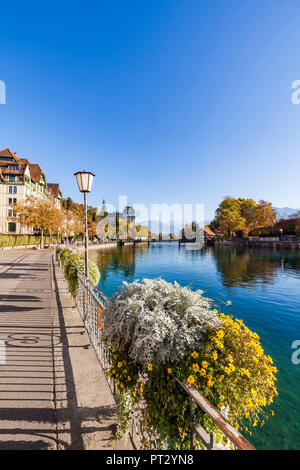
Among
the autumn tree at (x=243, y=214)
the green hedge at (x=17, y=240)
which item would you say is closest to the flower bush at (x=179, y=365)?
the green hedge at (x=17, y=240)

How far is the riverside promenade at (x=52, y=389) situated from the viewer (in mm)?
2215

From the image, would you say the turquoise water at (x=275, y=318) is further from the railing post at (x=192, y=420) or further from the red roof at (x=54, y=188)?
the red roof at (x=54, y=188)

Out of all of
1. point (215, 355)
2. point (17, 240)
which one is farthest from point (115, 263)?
point (215, 355)

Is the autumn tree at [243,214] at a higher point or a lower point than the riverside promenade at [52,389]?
higher

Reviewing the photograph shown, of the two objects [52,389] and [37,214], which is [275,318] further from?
[37,214]

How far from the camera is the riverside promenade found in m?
2.21

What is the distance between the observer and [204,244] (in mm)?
79000

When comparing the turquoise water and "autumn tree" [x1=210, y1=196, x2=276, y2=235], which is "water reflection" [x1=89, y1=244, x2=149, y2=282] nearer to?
the turquoise water

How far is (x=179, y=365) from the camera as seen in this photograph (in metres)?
1.81

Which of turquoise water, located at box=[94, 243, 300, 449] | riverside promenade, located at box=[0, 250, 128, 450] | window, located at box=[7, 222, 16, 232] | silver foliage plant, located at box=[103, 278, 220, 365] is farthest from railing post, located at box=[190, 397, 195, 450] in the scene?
window, located at box=[7, 222, 16, 232]

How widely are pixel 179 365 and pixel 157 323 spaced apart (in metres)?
0.39

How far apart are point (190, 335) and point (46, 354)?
3.23 metres

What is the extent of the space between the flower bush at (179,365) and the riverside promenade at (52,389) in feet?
1.48

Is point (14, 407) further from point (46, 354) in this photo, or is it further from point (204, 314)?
point (204, 314)
